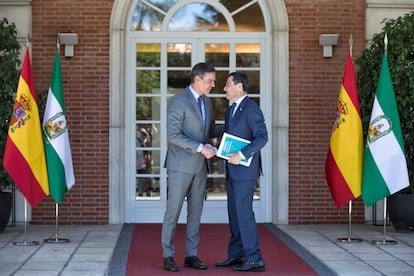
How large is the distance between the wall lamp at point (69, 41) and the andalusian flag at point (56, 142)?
1307mm

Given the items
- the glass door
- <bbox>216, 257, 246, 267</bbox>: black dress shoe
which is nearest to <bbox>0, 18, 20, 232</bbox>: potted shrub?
the glass door

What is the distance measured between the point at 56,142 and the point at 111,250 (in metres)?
1.26

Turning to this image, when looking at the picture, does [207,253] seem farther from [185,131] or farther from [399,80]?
[399,80]

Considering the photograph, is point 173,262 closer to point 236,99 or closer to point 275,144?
point 236,99

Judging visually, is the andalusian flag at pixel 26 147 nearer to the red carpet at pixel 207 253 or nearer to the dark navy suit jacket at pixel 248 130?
the red carpet at pixel 207 253

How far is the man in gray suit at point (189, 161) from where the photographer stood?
6398mm

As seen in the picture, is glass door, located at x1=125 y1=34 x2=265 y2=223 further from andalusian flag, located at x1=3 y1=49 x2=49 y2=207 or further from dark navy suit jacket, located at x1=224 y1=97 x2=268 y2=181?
dark navy suit jacket, located at x1=224 y1=97 x2=268 y2=181

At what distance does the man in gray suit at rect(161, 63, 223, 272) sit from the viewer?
640 cm

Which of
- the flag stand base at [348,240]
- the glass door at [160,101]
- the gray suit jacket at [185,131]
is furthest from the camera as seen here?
the glass door at [160,101]

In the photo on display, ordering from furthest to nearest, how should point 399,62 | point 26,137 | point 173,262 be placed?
point 399,62 < point 26,137 < point 173,262

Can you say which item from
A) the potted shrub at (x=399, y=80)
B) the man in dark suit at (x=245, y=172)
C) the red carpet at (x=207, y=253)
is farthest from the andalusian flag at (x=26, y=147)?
the potted shrub at (x=399, y=80)

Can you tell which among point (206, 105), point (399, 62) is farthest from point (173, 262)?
point (399, 62)

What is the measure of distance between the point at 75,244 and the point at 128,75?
8.51 feet

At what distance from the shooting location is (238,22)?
988 centimetres
